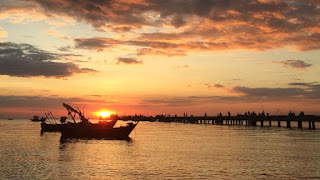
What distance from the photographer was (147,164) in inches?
1533

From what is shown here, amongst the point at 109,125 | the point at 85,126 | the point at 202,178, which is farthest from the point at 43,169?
the point at 109,125

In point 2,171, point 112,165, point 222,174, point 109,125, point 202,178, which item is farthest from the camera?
point 109,125

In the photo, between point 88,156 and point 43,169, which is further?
point 88,156

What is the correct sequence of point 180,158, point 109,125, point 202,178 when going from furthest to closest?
point 109,125, point 180,158, point 202,178

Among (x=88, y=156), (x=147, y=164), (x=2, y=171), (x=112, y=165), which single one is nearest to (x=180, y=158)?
(x=147, y=164)

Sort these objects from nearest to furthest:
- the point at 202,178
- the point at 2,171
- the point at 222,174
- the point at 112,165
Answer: the point at 202,178
the point at 222,174
the point at 2,171
the point at 112,165

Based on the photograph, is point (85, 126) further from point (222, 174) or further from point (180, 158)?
point (222, 174)

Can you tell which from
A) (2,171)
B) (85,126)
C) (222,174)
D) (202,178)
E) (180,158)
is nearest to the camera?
(202,178)

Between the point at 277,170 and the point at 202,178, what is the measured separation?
31.8ft

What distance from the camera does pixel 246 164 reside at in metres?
38.8

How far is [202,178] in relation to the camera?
99.7ft

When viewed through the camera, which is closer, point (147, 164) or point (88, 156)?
point (147, 164)

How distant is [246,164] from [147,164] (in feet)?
38.1

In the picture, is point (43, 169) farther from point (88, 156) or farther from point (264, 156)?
point (264, 156)
